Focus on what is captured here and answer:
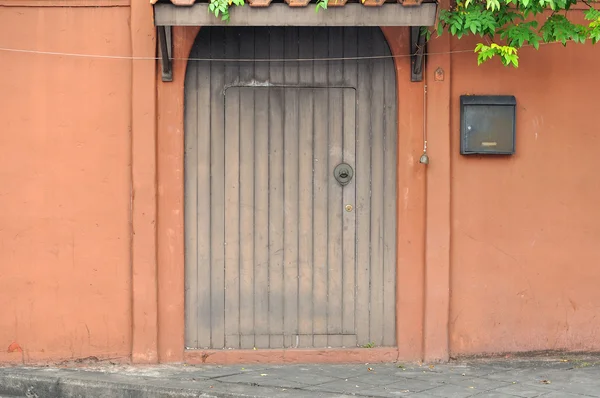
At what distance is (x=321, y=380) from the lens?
24.5 ft

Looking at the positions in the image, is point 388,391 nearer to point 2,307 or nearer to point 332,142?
point 332,142

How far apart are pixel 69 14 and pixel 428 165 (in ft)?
10.9

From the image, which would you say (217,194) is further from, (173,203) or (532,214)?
(532,214)

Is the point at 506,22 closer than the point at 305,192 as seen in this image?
Yes

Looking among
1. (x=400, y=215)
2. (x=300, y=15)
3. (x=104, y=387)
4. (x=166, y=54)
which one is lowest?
(x=104, y=387)

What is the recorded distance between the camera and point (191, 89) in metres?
8.12

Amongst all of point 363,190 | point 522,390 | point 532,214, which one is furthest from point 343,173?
point 522,390

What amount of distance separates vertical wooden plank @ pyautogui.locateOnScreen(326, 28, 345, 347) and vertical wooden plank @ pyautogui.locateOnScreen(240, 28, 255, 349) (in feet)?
2.21

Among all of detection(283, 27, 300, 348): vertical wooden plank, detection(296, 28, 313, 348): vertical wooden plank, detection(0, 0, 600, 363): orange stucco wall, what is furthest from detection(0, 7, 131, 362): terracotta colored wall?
detection(296, 28, 313, 348): vertical wooden plank

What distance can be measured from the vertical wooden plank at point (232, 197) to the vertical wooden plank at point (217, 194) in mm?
36

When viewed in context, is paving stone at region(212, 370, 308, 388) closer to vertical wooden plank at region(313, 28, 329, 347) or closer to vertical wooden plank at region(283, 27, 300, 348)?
vertical wooden plank at region(283, 27, 300, 348)

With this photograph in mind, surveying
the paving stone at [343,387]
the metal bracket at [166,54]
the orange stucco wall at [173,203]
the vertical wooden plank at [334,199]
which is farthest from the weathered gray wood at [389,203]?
the metal bracket at [166,54]

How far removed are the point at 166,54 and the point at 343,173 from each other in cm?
182

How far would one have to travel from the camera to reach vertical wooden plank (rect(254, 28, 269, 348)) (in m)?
8.16
